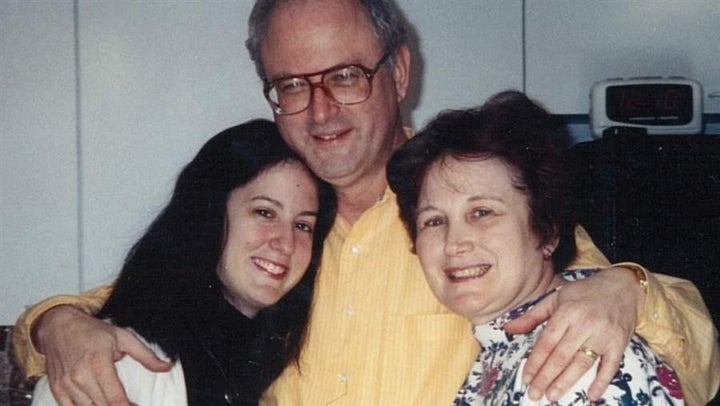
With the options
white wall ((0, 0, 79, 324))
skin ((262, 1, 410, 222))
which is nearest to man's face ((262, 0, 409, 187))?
skin ((262, 1, 410, 222))

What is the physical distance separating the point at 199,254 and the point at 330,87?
0.29 meters

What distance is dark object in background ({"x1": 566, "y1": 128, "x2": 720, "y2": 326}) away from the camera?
137 cm

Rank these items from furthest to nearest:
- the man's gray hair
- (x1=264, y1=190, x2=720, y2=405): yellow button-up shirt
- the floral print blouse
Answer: the man's gray hair → (x1=264, y1=190, x2=720, y2=405): yellow button-up shirt → the floral print blouse

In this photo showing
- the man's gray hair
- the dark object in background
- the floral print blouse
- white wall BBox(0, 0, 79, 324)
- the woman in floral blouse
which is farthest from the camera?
white wall BBox(0, 0, 79, 324)

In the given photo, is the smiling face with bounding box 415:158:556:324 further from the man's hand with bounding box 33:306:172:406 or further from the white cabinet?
the white cabinet

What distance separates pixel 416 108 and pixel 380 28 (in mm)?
477

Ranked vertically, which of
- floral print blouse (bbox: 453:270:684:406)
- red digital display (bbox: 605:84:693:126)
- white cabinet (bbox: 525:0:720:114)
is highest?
white cabinet (bbox: 525:0:720:114)

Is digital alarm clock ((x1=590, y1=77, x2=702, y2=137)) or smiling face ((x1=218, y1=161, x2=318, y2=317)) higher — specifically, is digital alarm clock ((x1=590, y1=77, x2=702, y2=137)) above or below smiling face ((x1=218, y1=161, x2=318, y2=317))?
above

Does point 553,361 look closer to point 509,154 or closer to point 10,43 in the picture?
point 509,154

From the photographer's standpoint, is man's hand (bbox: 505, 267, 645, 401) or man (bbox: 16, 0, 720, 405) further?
man (bbox: 16, 0, 720, 405)

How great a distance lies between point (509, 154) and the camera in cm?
99

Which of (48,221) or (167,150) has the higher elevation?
(167,150)

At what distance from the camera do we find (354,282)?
116 cm

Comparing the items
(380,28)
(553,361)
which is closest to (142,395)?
(553,361)
